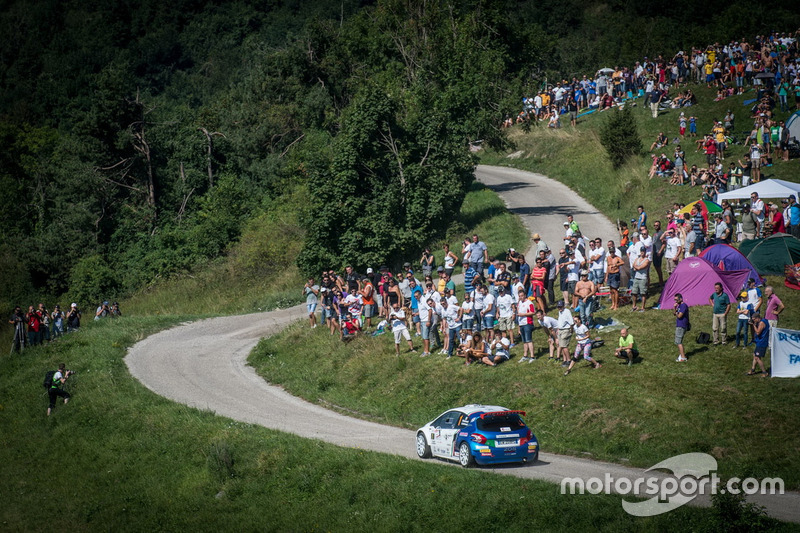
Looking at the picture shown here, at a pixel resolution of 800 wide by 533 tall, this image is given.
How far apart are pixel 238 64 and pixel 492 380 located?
88106mm

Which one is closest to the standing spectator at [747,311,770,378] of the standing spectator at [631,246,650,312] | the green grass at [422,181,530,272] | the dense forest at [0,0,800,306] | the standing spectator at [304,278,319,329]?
the standing spectator at [631,246,650,312]

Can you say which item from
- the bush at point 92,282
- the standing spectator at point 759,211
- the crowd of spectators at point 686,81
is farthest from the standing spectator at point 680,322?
the bush at point 92,282

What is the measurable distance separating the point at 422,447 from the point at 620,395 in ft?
18.0

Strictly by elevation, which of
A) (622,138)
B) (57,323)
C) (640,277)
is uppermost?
(622,138)

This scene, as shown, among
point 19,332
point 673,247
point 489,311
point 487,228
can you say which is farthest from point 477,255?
point 19,332

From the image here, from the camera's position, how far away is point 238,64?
106m

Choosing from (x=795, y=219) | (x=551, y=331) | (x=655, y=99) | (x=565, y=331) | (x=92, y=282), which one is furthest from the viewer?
(x=92, y=282)

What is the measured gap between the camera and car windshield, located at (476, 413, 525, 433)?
787 inches

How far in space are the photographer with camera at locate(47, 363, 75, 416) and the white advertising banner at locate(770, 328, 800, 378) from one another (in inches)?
995

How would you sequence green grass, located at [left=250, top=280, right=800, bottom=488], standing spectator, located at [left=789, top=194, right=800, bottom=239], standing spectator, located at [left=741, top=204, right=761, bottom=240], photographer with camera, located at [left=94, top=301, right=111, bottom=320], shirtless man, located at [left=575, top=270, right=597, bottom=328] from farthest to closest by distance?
photographer with camera, located at [left=94, top=301, right=111, bottom=320]
standing spectator, located at [left=741, top=204, right=761, bottom=240]
standing spectator, located at [left=789, top=194, right=800, bottom=239]
shirtless man, located at [left=575, top=270, right=597, bottom=328]
green grass, located at [left=250, top=280, right=800, bottom=488]

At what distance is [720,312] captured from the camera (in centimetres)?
2406

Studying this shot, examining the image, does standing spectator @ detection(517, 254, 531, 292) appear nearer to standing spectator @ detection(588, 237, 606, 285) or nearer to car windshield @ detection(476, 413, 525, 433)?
standing spectator @ detection(588, 237, 606, 285)

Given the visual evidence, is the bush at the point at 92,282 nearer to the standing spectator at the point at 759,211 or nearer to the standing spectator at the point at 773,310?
the standing spectator at the point at 759,211

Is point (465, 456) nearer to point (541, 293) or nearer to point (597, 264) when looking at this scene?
point (541, 293)
